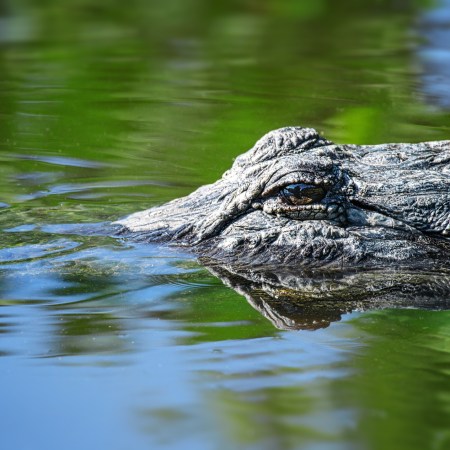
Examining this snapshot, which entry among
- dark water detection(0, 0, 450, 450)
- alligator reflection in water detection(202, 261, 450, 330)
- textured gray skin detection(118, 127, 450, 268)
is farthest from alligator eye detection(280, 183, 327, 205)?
dark water detection(0, 0, 450, 450)

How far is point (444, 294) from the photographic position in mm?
5000

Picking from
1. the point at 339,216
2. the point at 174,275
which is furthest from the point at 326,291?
the point at 174,275

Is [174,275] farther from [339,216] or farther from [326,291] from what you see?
[339,216]

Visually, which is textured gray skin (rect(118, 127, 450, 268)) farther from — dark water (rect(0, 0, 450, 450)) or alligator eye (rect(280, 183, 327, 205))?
dark water (rect(0, 0, 450, 450))

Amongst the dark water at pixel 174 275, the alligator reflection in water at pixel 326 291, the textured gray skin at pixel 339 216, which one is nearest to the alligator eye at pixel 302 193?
the textured gray skin at pixel 339 216

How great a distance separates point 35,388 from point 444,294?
2.24 meters

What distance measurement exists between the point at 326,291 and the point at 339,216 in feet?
1.78

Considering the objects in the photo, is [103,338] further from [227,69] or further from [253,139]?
[227,69]

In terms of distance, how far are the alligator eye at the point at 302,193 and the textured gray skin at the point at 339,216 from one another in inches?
1.0

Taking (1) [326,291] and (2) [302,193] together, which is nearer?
(1) [326,291]

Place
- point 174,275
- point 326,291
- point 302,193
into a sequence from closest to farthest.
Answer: point 326,291 < point 174,275 < point 302,193

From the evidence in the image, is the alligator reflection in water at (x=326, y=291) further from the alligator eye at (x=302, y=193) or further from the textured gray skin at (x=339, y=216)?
the alligator eye at (x=302, y=193)

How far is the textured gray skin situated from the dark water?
0.35 metres

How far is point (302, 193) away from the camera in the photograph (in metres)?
5.36
